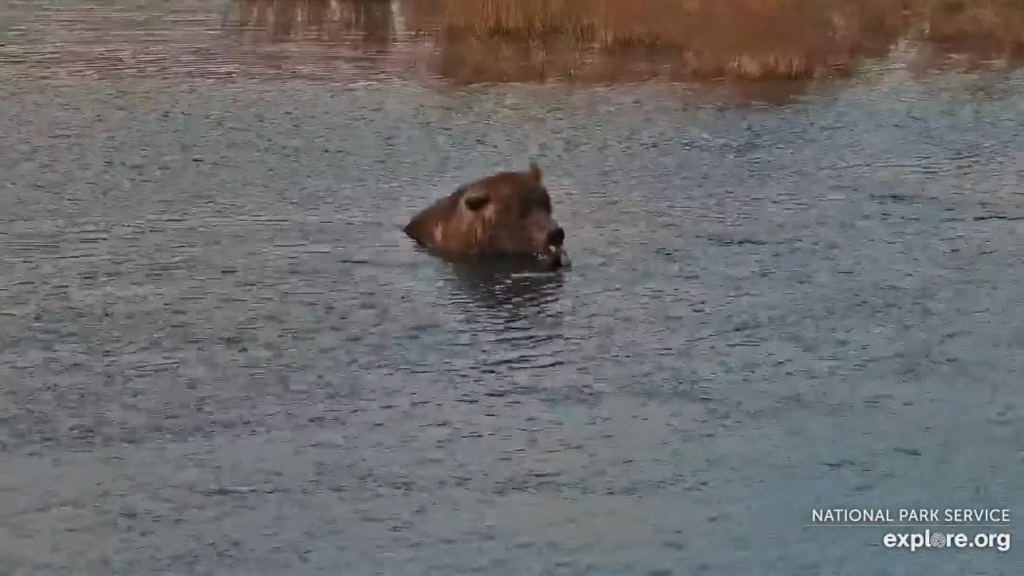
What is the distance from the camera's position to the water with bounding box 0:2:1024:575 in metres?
7.45

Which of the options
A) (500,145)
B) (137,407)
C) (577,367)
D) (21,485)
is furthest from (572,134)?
(21,485)

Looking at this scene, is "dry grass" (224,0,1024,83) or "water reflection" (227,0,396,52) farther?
"water reflection" (227,0,396,52)

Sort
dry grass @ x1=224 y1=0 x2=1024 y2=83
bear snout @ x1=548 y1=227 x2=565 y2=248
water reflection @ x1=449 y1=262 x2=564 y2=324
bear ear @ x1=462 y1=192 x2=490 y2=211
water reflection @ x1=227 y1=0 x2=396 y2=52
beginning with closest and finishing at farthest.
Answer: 1. water reflection @ x1=449 y1=262 x2=564 y2=324
2. bear snout @ x1=548 y1=227 x2=565 y2=248
3. bear ear @ x1=462 y1=192 x2=490 y2=211
4. dry grass @ x1=224 y1=0 x2=1024 y2=83
5. water reflection @ x1=227 y1=0 x2=396 y2=52

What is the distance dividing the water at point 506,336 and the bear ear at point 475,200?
503mm

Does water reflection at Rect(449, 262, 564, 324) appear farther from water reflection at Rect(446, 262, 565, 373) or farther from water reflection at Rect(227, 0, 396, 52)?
water reflection at Rect(227, 0, 396, 52)

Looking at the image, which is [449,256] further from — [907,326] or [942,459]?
[942,459]

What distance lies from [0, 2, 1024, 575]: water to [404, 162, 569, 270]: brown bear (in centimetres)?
28

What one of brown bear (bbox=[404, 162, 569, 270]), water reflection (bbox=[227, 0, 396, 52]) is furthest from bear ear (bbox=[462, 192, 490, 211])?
water reflection (bbox=[227, 0, 396, 52])

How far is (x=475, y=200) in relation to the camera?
11.8 metres

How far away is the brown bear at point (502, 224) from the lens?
11.5 metres

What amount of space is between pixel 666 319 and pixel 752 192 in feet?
10.5

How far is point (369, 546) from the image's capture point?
7.21 meters

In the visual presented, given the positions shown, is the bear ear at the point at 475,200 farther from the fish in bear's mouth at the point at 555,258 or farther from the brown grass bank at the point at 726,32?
the brown grass bank at the point at 726,32

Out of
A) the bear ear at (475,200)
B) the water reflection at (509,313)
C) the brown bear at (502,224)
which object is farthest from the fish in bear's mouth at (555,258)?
the bear ear at (475,200)
